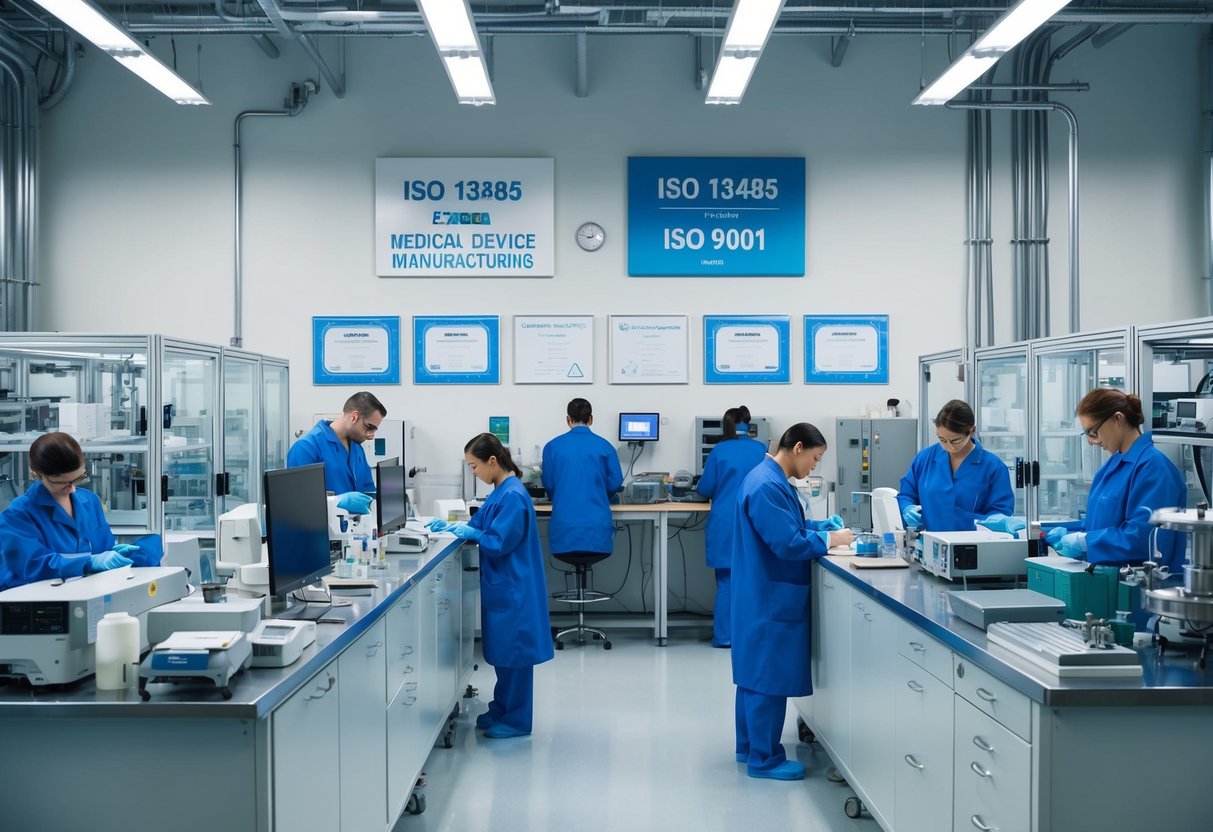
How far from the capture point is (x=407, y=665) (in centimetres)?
327

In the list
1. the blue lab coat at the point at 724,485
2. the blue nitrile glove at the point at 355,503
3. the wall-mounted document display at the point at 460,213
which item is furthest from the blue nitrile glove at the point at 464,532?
the wall-mounted document display at the point at 460,213

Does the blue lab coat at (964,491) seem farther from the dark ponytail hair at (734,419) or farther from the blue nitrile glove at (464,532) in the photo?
the blue nitrile glove at (464,532)

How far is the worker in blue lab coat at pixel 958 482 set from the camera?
4141mm

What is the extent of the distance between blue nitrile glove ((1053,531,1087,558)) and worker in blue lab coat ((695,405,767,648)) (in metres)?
2.68

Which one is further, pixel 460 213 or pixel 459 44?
pixel 460 213

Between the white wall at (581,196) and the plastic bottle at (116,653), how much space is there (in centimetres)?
452

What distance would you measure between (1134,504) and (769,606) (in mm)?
1322

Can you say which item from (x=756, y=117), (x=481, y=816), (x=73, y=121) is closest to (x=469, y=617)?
(x=481, y=816)

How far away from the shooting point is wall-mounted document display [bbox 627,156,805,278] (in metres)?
6.47

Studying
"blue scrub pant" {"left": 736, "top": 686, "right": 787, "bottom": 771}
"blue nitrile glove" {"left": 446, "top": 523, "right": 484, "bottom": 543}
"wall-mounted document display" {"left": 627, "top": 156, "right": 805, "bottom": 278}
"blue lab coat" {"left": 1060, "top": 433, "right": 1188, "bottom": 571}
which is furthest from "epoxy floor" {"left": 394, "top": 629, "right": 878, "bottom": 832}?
"wall-mounted document display" {"left": 627, "top": 156, "right": 805, "bottom": 278}

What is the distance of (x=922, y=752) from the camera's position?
265 centimetres

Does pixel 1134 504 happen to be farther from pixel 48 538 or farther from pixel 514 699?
pixel 48 538

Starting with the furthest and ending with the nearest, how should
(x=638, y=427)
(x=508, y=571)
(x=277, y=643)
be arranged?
(x=638, y=427) → (x=508, y=571) → (x=277, y=643)

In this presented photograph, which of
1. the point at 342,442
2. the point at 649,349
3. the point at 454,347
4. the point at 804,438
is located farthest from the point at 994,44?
the point at 454,347
